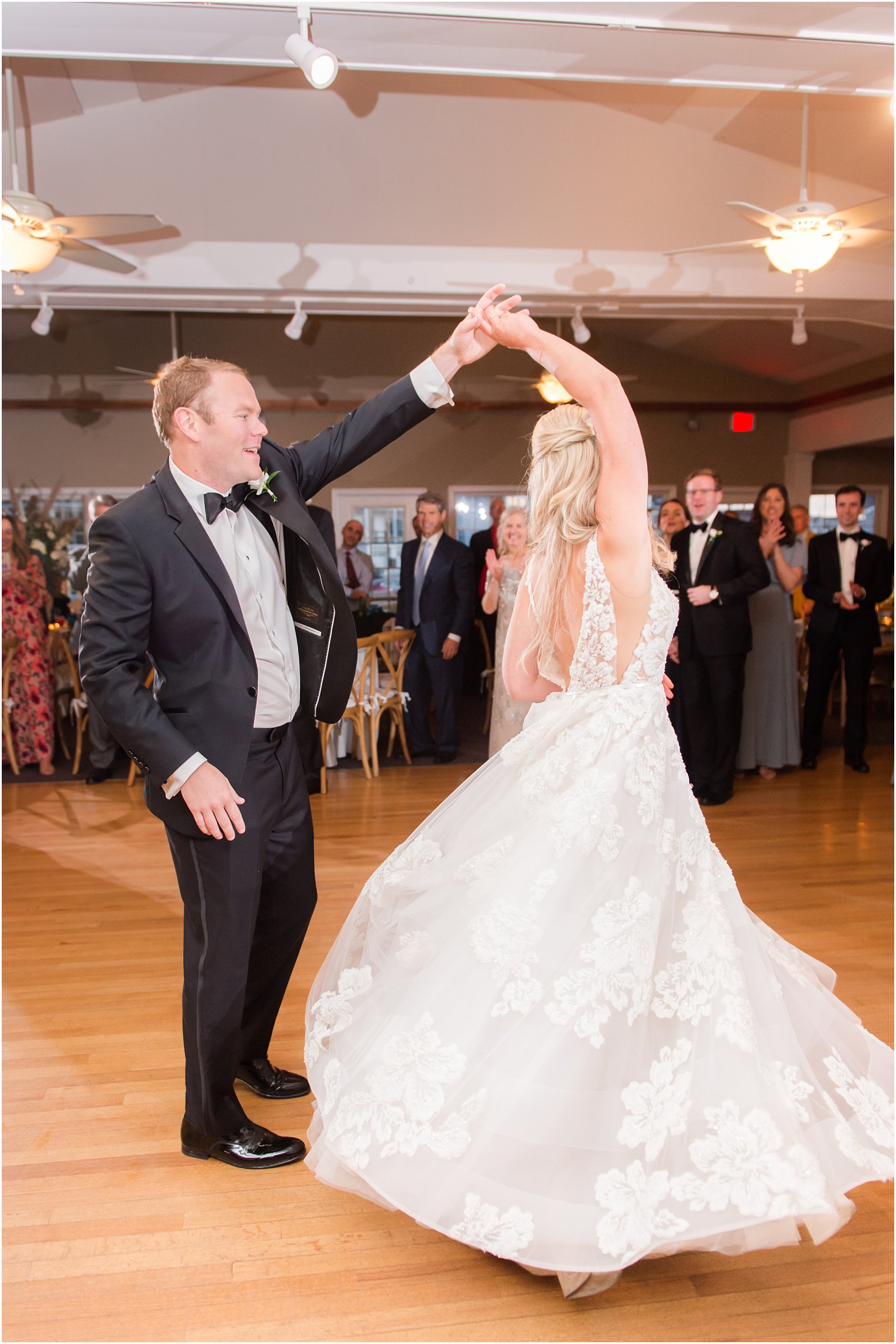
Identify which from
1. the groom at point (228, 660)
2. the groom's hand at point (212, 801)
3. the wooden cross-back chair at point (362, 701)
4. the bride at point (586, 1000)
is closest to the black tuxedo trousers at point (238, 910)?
the groom at point (228, 660)

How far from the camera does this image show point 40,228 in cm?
465

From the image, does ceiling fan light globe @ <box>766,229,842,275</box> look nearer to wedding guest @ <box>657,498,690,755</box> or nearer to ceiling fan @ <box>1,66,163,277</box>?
wedding guest @ <box>657,498,690,755</box>

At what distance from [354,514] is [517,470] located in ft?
6.52

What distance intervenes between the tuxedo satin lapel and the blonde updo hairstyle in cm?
61

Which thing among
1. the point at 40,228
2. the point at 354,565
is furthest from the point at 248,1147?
the point at 354,565

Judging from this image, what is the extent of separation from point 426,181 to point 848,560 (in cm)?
356

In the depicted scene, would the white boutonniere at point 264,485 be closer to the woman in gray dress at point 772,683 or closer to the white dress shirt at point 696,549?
the white dress shirt at point 696,549

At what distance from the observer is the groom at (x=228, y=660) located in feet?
6.00

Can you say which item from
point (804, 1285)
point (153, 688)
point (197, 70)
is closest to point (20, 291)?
point (197, 70)

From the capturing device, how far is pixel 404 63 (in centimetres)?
397

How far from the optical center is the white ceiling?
5.53m

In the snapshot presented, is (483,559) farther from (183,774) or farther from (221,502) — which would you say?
(183,774)

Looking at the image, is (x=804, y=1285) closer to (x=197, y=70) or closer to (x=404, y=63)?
(x=404, y=63)

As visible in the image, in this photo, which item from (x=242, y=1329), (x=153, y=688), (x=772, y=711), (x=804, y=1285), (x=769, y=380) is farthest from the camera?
(x=769, y=380)
